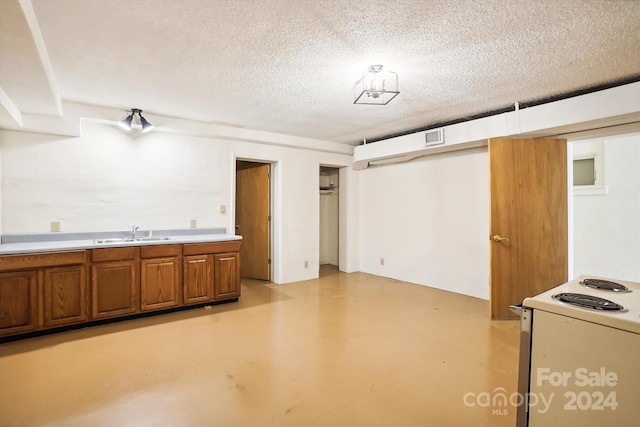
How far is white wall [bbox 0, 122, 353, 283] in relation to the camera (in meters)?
3.17

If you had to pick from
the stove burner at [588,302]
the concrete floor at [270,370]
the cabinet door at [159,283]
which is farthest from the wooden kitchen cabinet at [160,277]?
the stove burner at [588,302]

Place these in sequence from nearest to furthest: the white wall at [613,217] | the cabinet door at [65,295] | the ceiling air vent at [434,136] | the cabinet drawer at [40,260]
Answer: the cabinet drawer at [40,260], the cabinet door at [65,295], the ceiling air vent at [434,136], the white wall at [613,217]

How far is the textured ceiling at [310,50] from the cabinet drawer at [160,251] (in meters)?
1.57

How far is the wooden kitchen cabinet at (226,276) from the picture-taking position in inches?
148

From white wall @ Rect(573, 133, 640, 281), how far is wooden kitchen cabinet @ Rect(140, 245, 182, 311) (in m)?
5.37

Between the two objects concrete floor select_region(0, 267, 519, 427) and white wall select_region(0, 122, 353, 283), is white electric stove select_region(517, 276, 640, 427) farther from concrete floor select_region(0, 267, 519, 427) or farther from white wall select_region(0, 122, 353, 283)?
white wall select_region(0, 122, 353, 283)

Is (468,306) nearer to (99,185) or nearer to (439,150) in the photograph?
(439,150)

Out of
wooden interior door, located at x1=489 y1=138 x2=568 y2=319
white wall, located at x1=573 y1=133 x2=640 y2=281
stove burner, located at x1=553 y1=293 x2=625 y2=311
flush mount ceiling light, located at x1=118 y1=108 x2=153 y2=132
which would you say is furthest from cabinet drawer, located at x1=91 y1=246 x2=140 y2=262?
white wall, located at x1=573 y1=133 x2=640 y2=281

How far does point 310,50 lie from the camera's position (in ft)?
7.22

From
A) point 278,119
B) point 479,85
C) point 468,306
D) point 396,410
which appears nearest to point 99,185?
point 278,119

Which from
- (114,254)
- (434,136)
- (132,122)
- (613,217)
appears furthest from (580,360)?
(613,217)

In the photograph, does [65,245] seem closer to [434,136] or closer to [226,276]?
[226,276]

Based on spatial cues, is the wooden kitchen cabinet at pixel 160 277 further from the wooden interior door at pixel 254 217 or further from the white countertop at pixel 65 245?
the wooden interior door at pixel 254 217

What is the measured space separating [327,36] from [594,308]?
2.02 m
